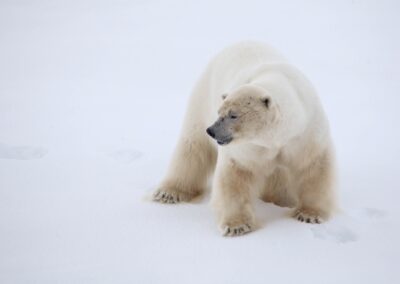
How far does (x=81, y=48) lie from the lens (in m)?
13.2

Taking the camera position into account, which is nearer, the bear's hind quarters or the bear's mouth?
the bear's mouth

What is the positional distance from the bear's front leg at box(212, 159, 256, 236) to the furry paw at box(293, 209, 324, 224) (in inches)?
15.0

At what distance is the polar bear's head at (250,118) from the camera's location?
3.64 meters

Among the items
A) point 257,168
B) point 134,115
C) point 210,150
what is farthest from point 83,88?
point 257,168

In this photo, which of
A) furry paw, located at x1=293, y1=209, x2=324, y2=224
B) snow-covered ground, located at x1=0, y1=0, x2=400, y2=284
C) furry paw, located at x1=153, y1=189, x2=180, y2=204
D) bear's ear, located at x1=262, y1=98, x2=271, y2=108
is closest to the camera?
snow-covered ground, located at x1=0, y1=0, x2=400, y2=284

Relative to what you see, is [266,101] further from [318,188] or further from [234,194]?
[318,188]

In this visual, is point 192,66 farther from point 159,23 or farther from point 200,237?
point 200,237

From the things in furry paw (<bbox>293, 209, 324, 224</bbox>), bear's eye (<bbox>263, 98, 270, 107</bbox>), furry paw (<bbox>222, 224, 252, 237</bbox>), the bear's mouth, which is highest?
Result: bear's eye (<bbox>263, 98, 270, 107</bbox>)

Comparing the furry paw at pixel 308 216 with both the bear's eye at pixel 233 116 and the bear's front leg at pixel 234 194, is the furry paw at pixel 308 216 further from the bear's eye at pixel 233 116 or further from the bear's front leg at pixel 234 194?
the bear's eye at pixel 233 116

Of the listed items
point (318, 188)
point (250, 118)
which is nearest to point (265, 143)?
point (250, 118)

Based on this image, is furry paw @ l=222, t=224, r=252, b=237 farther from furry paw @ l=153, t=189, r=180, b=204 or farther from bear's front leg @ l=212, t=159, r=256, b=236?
furry paw @ l=153, t=189, r=180, b=204

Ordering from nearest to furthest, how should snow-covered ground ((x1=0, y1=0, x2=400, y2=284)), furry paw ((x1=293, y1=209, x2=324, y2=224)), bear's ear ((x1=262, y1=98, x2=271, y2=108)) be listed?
snow-covered ground ((x1=0, y1=0, x2=400, y2=284)), bear's ear ((x1=262, y1=98, x2=271, y2=108)), furry paw ((x1=293, y1=209, x2=324, y2=224))

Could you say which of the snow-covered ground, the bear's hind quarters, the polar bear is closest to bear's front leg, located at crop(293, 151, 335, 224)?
the polar bear

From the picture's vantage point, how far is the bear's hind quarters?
4.82 metres
